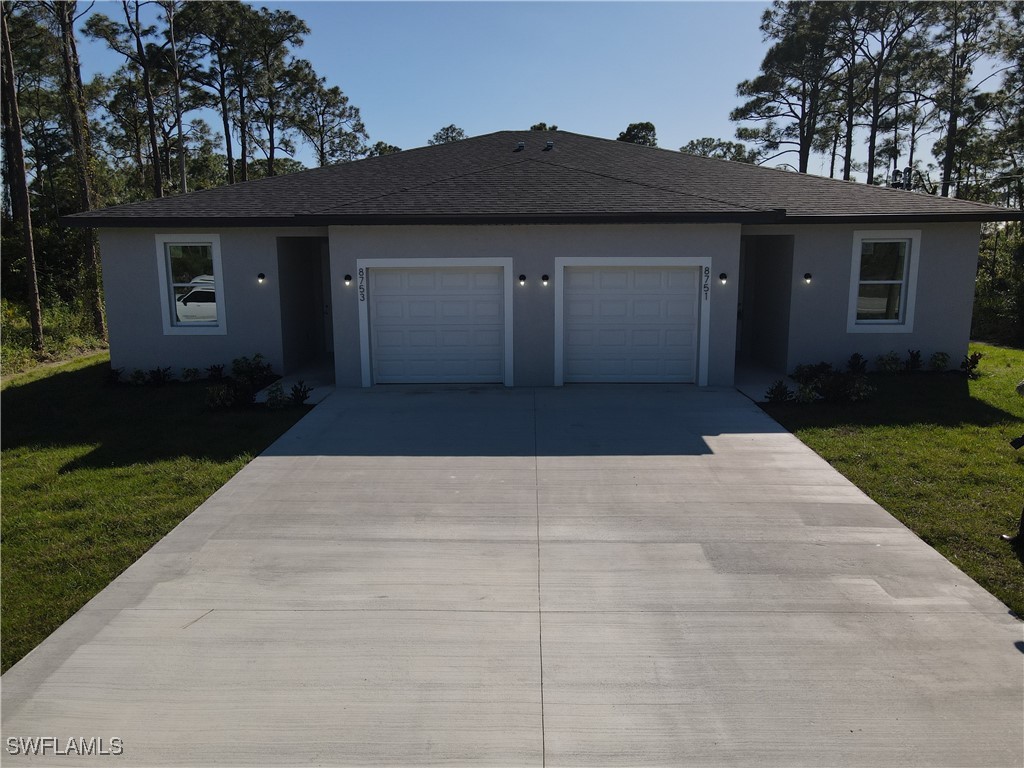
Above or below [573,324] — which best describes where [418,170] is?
above

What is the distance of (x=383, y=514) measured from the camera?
6.24 metres

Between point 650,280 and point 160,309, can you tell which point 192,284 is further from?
point 650,280

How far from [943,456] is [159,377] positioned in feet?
38.7

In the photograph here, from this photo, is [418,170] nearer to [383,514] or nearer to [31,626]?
[383,514]

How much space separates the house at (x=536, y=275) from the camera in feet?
36.4

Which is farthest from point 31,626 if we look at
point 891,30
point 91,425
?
point 891,30

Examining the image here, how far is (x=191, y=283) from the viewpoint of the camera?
12.2 metres

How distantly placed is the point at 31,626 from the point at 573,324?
8.64 meters

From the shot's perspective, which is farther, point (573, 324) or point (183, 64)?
point (183, 64)

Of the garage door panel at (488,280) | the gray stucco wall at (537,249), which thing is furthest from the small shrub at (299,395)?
the garage door panel at (488,280)

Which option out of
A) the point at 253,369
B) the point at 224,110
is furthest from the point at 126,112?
the point at 253,369

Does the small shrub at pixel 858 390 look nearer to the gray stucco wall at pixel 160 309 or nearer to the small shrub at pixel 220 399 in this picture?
the gray stucco wall at pixel 160 309

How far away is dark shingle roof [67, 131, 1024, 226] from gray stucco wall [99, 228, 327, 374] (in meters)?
0.54

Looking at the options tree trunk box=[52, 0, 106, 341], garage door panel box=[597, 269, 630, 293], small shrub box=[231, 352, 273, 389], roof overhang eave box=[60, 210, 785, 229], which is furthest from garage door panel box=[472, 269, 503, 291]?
tree trunk box=[52, 0, 106, 341]
